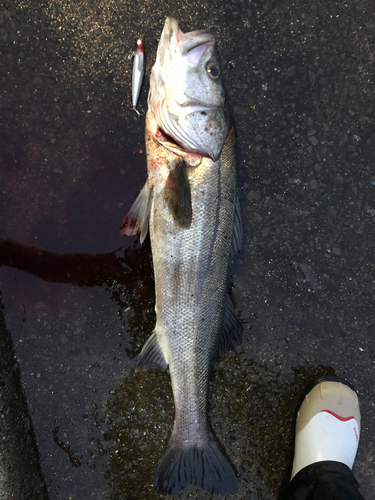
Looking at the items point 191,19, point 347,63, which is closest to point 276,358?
point 347,63

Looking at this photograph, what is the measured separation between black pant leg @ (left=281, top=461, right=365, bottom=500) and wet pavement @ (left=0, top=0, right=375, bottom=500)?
21cm

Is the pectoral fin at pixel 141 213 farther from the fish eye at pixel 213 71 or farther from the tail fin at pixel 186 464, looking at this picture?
the tail fin at pixel 186 464

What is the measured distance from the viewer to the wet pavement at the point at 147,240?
7.88 feet

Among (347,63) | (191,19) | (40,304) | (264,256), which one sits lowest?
(40,304)

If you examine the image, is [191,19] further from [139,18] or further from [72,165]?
[72,165]

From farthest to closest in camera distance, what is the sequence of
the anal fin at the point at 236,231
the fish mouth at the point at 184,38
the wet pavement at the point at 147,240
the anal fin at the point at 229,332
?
the wet pavement at the point at 147,240
the anal fin at the point at 229,332
the anal fin at the point at 236,231
the fish mouth at the point at 184,38

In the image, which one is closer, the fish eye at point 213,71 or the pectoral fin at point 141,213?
the fish eye at point 213,71

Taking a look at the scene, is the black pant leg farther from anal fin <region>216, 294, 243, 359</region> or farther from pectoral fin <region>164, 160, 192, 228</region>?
pectoral fin <region>164, 160, 192, 228</region>

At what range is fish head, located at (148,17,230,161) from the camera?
190cm

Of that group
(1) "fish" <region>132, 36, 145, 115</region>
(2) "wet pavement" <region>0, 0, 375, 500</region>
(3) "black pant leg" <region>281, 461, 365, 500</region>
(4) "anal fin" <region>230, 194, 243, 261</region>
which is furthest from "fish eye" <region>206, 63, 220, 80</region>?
(3) "black pant leg" <region>281, 461, 365, 500</region>

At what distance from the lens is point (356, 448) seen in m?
2.52

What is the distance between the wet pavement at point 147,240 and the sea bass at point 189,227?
1.03ft

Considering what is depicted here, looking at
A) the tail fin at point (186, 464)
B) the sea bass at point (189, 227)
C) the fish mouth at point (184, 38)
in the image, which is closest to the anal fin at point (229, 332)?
the sea bass at point (189, 227)

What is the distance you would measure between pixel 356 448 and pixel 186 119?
2.74 metres
